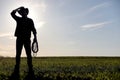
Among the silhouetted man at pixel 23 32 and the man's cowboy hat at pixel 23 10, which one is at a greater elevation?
the man's cowboy hat at pixel 23 10

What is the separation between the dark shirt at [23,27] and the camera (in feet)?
49.3

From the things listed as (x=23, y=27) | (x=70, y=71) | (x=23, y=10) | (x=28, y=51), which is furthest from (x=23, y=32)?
(x=70, y=71)

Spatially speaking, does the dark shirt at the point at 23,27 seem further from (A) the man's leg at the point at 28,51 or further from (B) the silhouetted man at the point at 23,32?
(A) the man's leg at the point at 28,51

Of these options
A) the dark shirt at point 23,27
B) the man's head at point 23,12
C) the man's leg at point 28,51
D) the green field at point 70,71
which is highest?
the man's head at point 23,12

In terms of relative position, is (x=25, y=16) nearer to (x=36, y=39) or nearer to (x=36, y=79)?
(x=36, y=39)

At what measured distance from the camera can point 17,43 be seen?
15.2 metres

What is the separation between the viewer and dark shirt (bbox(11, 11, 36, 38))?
15039 millimetres

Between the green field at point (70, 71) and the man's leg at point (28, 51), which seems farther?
the green field at point (70, 71)

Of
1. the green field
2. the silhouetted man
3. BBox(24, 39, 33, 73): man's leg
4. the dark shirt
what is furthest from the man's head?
the green field

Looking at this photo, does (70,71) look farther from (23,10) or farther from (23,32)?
(23,10)

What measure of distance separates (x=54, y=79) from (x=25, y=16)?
3.10 meters

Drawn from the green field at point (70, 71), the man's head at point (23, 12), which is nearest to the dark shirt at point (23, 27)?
the man's head at point (23, 12)

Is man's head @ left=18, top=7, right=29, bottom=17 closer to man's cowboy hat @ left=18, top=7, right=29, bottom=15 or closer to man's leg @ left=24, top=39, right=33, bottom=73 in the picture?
man's cowboy hat @ left=18, top=7, right=29, bottom=15

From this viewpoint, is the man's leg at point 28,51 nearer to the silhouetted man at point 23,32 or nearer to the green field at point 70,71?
the silhouetted man at point 23,32
